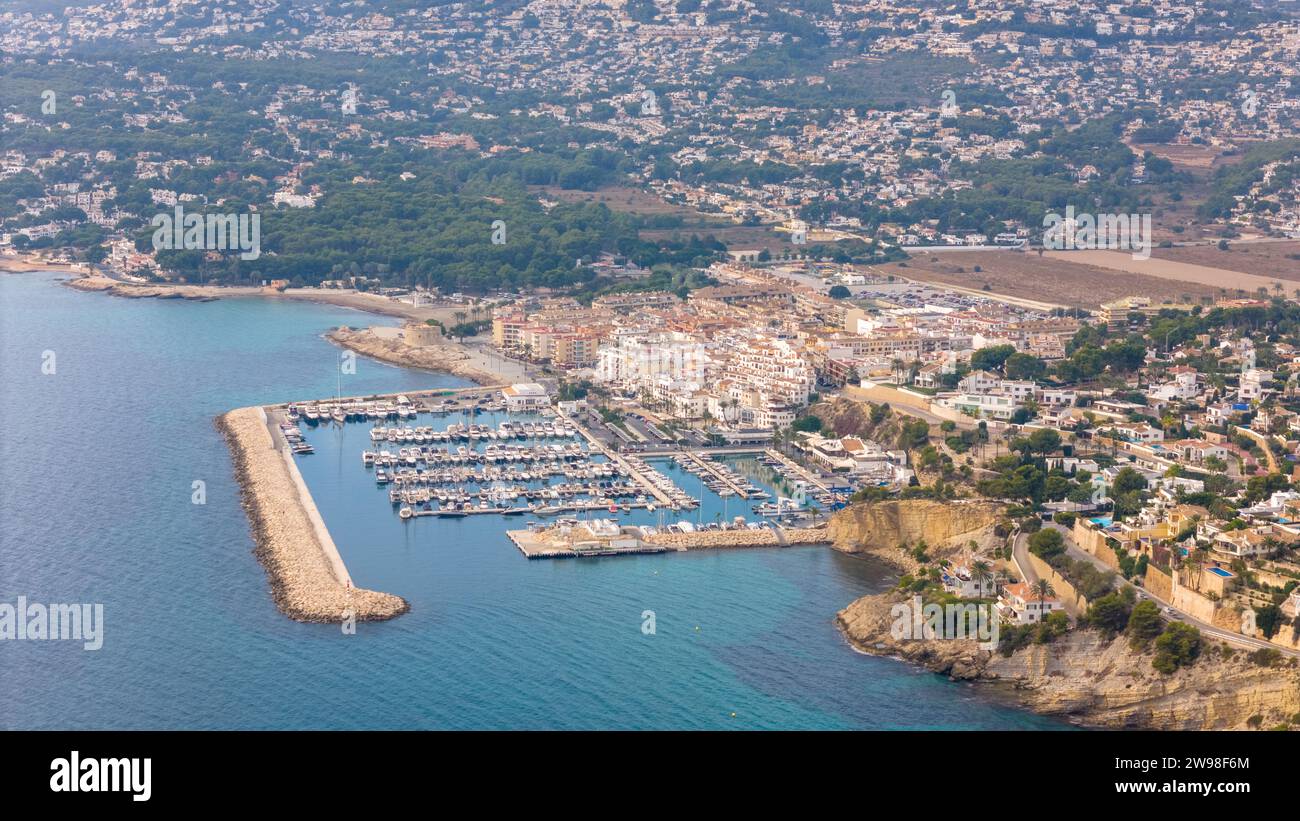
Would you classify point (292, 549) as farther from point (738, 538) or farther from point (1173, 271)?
point (1173, 271)

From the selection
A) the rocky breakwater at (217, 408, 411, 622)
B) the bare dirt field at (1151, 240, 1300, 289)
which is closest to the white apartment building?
the rocky breakwater at (217, 408, 411, 622)

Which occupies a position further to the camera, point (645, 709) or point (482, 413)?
point (482, 413)

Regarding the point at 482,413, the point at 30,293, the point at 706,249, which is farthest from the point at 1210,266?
the point at 30,293

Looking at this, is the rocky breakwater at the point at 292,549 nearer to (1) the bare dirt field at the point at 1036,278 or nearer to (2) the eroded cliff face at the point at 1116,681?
(2) the eroded cliff face at the point at 1116,681

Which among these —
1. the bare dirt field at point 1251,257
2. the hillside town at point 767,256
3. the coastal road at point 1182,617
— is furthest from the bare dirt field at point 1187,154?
the coastal road at point 1182,617

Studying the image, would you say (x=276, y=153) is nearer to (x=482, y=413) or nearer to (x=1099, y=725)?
(x=482, y=413)

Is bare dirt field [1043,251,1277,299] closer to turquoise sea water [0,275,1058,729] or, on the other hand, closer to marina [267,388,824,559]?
marina [267,388,824,559]
